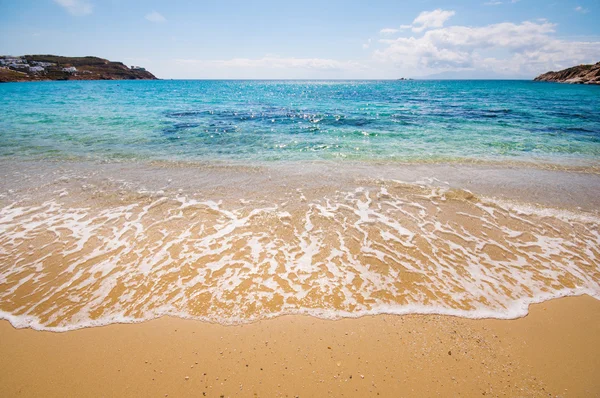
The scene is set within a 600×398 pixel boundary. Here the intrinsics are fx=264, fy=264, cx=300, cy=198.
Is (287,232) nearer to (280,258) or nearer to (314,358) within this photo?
(280,258)

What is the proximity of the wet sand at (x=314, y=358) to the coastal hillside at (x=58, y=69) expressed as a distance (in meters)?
150

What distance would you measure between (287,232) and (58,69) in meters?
177

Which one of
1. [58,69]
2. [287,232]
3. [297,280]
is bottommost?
[297,280]

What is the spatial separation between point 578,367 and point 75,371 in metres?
6.82

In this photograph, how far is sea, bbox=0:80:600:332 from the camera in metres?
4.70

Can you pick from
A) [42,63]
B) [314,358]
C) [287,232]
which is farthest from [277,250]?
[42,63]

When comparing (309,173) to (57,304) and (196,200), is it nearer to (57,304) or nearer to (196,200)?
(196,200)

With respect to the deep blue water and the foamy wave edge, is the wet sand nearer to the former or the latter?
the foamy wave edge

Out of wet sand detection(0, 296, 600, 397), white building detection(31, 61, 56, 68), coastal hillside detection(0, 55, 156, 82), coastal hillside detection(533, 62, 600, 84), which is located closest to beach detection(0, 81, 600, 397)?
wet sand detection(0, 296, 600, 397)

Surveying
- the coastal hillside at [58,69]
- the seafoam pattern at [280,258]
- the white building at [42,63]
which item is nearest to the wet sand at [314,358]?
the seafoam pattern at [280,258]

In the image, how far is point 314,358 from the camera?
3709mm

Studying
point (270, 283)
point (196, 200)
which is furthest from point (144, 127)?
point (270, 283)

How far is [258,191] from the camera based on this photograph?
909cm

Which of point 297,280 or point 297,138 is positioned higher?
point 297,138
